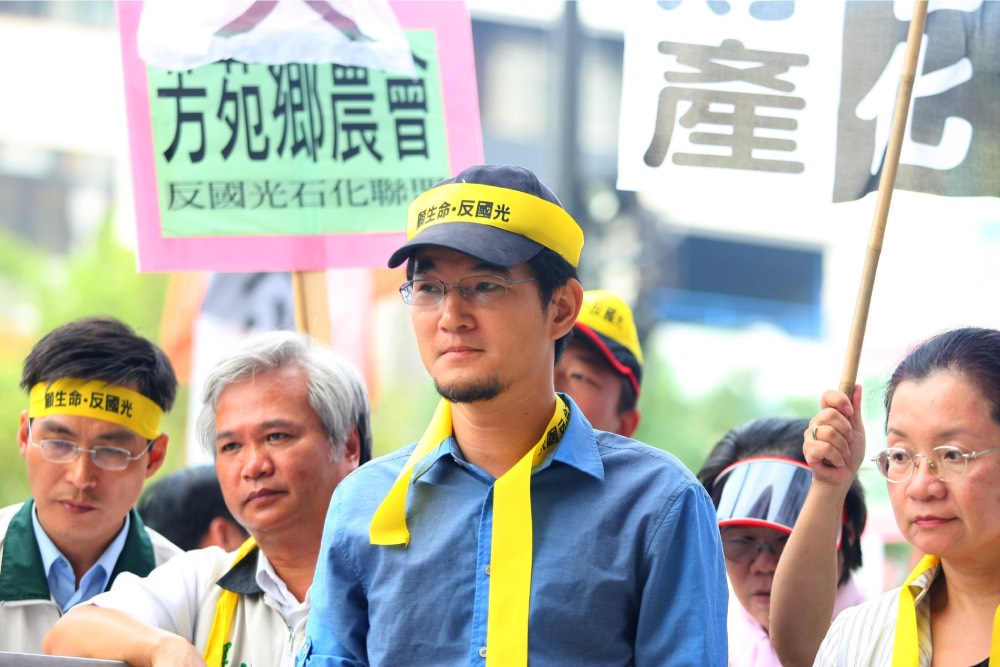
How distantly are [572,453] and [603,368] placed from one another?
165cm

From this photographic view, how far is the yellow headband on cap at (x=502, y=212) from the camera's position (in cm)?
295

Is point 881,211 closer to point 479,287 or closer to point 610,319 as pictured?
point 479,287

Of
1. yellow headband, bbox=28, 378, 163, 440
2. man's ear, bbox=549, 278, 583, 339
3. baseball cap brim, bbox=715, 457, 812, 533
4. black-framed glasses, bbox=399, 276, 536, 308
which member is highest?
black-framed glasses, bbox=399, 276, 536, 308

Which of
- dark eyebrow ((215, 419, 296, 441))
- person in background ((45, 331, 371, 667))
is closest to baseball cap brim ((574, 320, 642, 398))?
person in background ((45, 331, 371, 667))

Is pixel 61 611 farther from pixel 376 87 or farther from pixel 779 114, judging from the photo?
pixel 779 114

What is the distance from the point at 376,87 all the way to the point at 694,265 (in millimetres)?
28483

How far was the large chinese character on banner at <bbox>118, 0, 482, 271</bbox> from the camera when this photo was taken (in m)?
4.75

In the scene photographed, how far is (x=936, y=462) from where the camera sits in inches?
115

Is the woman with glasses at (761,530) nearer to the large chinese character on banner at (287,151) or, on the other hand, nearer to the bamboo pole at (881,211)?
the bamboo pole at (881,211)

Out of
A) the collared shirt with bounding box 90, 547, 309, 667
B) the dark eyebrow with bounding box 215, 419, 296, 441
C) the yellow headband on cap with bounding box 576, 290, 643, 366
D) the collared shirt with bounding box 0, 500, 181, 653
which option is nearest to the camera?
the collared shirt with bounding box 90, 547, 309, 667

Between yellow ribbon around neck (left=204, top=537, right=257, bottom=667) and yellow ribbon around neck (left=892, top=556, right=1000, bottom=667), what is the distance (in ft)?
5.26

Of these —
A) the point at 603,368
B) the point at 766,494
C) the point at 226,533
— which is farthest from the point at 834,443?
the point at 226,533

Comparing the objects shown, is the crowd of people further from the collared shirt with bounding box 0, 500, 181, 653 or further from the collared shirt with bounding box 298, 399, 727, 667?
the collared shirt with bounding box 0, 500, 181, 653

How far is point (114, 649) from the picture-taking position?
343 cm
